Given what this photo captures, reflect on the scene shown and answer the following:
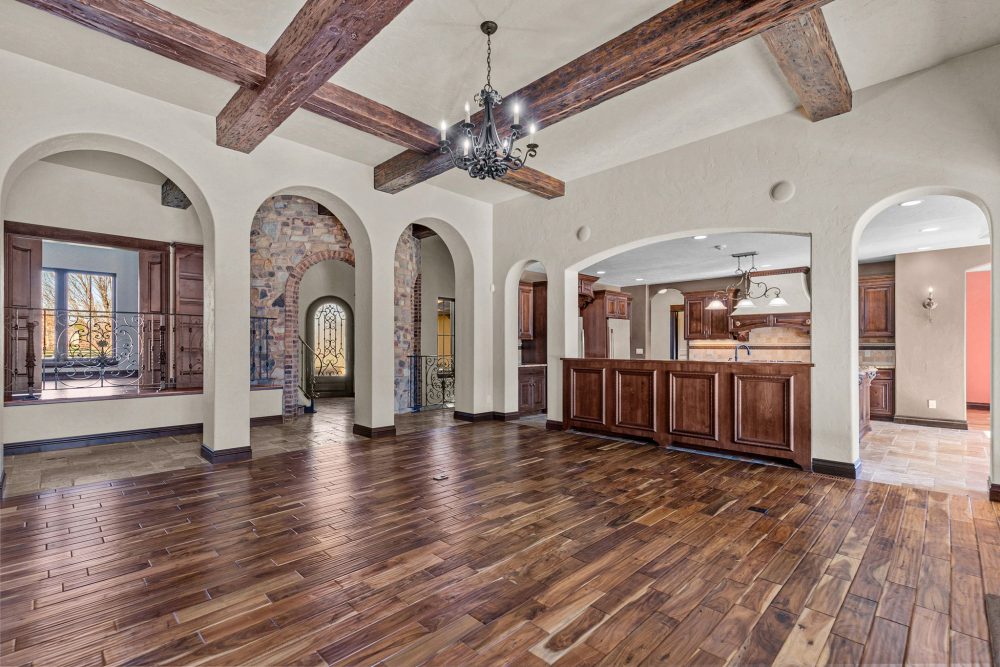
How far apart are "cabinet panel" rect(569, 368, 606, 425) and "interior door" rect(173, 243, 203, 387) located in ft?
16.6

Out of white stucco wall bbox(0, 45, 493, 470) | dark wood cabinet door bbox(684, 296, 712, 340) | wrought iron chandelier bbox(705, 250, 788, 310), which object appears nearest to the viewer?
white stucco wall bbox(0, 45, 493, 470)

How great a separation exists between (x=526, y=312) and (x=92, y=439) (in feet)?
21.0

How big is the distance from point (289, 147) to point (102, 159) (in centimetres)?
256

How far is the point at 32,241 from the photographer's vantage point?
5.75 meters

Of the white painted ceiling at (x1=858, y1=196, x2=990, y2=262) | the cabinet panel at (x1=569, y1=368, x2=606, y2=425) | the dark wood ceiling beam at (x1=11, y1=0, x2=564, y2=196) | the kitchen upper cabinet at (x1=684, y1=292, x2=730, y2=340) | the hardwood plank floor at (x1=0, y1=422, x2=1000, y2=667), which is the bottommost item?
the hardwood plank floor at (x1=0, y1=422, x2=1000, y2=667)

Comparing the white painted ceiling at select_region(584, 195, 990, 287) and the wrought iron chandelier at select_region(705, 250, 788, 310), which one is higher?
the white painted ceiling at select_region(584, 195, 990, 287)

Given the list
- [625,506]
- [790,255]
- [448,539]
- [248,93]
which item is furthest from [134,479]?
[790,255]

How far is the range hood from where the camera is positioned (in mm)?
8727

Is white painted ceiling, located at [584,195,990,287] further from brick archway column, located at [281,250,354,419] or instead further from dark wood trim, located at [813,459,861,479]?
brick archway column, located at [281,250,354,419]

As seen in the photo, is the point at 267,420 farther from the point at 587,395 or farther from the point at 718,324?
the point at 718,324

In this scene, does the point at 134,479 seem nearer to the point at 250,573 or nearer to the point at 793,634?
the point at 250,573

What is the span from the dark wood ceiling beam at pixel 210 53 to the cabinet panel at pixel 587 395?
10.7 feet

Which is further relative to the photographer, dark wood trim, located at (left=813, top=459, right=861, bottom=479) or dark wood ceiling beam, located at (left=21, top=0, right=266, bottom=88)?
dark wood trim, located at (left=813, top=459, right=861, bottom=479)

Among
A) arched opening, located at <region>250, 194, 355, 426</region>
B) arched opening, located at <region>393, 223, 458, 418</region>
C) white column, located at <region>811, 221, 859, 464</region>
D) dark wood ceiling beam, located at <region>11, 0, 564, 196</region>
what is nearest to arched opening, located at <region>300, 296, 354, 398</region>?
arched opening, located at <region>393, 223, 458, 418</region>
